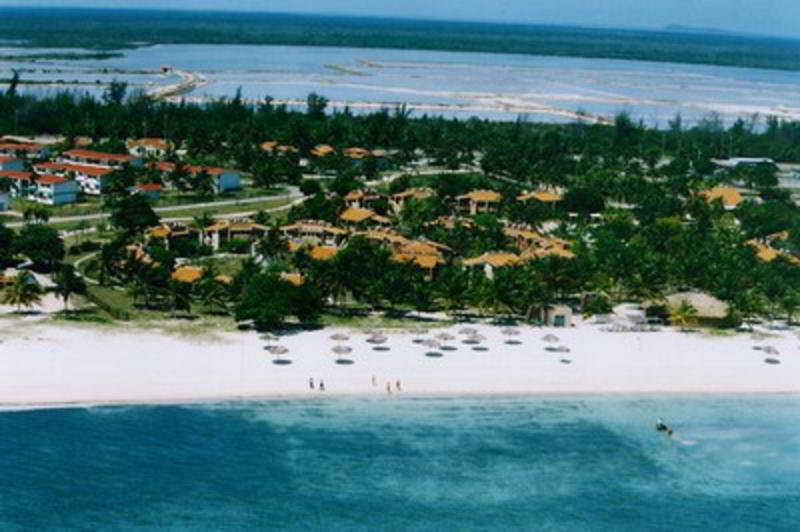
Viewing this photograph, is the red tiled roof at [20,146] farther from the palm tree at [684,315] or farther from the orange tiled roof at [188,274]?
the palm tree at [684,315]

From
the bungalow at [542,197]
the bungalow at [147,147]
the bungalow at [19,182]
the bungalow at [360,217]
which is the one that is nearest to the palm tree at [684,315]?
the bungalow at [360,217]

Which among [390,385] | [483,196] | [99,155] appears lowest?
[390,385]

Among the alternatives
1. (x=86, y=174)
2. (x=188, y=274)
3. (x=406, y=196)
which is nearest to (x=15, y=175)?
(x=86, y=174)

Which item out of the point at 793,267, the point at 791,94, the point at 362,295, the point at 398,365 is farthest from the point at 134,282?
the point at 791,94

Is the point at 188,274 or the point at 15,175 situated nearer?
the point at 188,274

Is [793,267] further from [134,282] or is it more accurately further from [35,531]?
[35,531]

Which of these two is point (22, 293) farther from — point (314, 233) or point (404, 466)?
point (404, 466)

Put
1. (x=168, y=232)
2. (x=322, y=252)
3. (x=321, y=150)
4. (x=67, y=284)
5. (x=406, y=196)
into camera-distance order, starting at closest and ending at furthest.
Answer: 1. (x=67, y=284)
2. (x=322, y=252)
3. (x=168, y=232)
4. (x=406, y=196)
5. (x=321, y=150)
